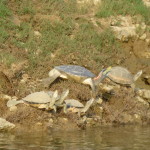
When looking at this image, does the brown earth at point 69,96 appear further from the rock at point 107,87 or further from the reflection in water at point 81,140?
the reflection in water at point 81,140

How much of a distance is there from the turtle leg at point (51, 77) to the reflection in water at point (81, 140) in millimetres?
2594

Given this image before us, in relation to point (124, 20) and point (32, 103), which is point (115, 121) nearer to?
point (32, 103)

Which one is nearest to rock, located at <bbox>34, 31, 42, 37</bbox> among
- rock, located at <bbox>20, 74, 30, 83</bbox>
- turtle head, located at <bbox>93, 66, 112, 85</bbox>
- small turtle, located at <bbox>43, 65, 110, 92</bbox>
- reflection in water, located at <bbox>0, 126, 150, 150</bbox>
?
rock, located at <bbox>20, 74, 30, 83</bbox>

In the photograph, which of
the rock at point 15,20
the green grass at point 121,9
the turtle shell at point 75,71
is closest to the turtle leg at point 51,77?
the turtle shell at point 75,71

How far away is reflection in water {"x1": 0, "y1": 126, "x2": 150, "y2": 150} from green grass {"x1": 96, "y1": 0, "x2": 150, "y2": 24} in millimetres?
9037

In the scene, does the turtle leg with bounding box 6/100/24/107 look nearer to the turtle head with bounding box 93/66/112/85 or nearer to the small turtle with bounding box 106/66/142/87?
the turtle head with bounding box 93/66/112/85

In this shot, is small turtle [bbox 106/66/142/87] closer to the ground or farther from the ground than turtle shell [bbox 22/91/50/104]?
farther from the ground

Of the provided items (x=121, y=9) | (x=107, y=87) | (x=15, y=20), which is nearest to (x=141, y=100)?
(x=107, y=87)

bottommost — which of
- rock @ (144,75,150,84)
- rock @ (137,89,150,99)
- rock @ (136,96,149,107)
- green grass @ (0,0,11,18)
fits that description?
rock @ (136,96,149,107)

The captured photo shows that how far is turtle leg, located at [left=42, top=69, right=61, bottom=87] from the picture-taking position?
12125mm

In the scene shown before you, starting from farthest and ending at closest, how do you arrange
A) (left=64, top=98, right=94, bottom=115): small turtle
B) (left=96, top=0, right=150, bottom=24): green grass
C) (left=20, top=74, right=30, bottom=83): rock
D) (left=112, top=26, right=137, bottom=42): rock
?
1. (left=96, top=0, right=150, bottom=24): green grass
2. (left=112, top=26, right=137, bottom=42): rock
3. (left=20, top=74, right=30, bottom=83): rock
4. (left=64, top=98, right=94, bottom=115): small turtle

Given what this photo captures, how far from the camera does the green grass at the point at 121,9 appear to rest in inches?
720

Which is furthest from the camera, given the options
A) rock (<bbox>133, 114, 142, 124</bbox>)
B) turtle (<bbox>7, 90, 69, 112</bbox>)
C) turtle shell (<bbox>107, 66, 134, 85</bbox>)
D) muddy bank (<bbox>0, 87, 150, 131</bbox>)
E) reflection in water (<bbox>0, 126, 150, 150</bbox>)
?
turtle shell (<bbox>107, 66, 134, 85</bbox>)

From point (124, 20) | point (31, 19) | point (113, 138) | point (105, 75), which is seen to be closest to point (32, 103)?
point (113, 138)
